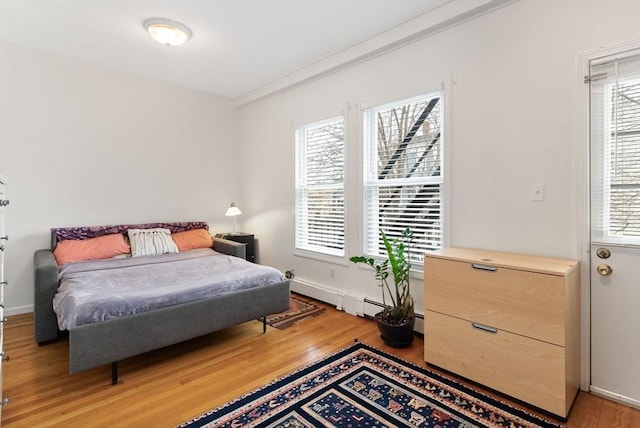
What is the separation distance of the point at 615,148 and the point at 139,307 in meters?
3.18

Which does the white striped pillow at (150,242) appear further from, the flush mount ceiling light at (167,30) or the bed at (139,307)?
the flush mount ceiling light at (167,30)

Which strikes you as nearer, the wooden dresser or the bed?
the wooden dresser

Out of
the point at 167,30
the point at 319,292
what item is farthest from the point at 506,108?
the point at 167,30

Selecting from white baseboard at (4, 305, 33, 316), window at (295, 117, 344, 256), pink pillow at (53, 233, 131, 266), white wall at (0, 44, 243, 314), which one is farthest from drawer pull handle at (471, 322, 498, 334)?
white baseboard at (4, 305, 33, 316)

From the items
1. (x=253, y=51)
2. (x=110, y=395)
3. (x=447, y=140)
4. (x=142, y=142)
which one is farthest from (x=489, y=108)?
(x=142, y=142)

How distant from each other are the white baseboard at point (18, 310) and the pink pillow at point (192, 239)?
1.56m

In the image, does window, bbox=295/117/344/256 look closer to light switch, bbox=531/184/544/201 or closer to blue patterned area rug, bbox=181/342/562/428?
blue patterned area rug, bbox=181/342/562/428

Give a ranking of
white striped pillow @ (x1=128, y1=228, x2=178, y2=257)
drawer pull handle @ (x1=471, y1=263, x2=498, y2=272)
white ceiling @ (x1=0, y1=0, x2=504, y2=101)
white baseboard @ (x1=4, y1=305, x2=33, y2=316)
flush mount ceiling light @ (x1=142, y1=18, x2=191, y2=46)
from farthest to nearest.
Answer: white striped pillow @ (x1=128, y1=228, x2=178, y2=257), white baseboard @ (x1=4, y1=305, x2=33, y2=316), flush mount ceiling light @ (x1=142, y1=18, x2=191, y2=46), white ceiling @ (x1=0, y1=0, x2=504, y2=101), drawer pull handle @ (x1=471, y1=263, x2=498, y2=272)

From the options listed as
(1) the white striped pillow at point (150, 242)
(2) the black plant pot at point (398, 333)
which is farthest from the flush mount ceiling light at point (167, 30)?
(2) the black plant pot at point (398, 333)

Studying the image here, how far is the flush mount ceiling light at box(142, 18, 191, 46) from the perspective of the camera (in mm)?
2814

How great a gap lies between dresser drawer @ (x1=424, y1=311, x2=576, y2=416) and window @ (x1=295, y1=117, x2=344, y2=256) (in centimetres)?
158

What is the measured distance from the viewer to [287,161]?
13.9ft

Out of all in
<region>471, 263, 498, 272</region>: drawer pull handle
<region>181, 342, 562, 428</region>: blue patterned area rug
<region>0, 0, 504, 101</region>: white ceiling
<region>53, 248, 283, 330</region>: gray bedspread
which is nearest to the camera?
<region>181, 342, 562, 428</region>: blue patterned area rug

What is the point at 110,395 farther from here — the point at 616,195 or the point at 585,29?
the point at 585,29
